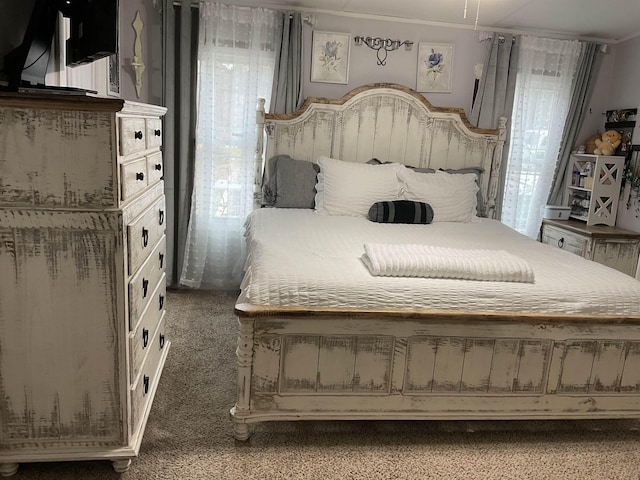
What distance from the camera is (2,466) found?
183cm

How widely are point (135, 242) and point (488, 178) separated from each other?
312 centimetres

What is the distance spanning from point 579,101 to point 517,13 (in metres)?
1.02

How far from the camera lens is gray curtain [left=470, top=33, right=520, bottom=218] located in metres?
4.09

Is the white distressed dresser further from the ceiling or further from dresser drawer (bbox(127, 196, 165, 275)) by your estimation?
the ceiling

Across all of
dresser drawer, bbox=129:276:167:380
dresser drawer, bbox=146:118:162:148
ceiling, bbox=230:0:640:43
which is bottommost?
dresser drawer, bbox=129:276:167:380

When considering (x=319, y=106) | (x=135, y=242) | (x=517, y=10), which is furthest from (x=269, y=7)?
(x=135, y=242)

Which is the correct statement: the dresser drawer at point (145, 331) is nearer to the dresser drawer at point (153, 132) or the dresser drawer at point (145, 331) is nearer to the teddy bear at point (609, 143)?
the dresser drawer at point (153, 132)

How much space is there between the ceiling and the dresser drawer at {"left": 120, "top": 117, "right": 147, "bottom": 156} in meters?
2.16

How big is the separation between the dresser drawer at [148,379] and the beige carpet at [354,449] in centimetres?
11

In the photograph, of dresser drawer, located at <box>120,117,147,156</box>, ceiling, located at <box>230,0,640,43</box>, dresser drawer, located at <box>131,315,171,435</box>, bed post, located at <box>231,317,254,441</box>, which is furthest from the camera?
ceiling, located at <box>230,0,640,43</box>

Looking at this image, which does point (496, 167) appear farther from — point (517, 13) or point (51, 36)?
point (51, 36)

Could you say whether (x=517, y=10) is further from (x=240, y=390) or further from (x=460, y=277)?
(x=240, y=390)

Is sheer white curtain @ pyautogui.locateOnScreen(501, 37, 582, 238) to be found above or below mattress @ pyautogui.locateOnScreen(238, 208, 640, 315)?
above

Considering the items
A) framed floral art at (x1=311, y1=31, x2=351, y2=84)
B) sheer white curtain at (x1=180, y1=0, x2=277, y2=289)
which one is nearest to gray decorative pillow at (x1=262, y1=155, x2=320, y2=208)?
sheer white curtain at (x1=180, y1=0, x2=277, y2=289)
